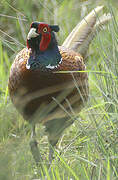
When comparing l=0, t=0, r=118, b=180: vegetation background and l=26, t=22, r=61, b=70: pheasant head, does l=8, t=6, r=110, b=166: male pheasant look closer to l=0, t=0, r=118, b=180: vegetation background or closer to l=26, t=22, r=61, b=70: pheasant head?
l=26, t=22, r=61, b=70: pheasant head

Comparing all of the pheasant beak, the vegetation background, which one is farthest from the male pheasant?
the vegetation background

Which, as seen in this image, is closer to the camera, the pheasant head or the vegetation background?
the vegetation background

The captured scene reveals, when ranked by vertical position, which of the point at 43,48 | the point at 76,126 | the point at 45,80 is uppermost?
the point at 43,48

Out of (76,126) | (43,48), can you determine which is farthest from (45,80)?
(76,126)

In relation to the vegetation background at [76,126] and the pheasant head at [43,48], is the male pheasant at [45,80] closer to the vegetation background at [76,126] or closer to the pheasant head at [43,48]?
the pheasant head at [43,48]

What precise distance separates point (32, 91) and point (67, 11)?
0.58 meters

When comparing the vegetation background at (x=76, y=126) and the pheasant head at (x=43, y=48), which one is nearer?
the vegetation background at (x=76, y=126)

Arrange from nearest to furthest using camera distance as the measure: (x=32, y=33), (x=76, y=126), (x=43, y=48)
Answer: (x=76, y=126) < (x=32, y=33) < (x=43, y=48)

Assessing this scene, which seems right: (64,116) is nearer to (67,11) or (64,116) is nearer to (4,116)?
(67,11)

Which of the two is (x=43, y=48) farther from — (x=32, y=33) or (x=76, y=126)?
(x=76, y=126)

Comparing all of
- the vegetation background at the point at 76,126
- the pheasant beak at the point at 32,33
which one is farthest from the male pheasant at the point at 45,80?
the vegetation background at the point at 76,126

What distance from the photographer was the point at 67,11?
2426 mm

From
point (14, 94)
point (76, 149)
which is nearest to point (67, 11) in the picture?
point (14, 94)

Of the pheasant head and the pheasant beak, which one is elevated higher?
the pheasant beak
